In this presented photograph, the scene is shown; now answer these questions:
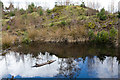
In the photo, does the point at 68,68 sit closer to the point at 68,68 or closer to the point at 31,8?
the point at 68,68

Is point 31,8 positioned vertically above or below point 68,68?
above

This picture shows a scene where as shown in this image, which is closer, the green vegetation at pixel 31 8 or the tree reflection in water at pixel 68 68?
the tree reflection in water at pixel 68 68

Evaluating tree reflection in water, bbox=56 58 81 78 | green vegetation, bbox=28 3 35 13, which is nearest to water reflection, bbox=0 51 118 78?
tree reflection in water, bbox=56 58 81 78

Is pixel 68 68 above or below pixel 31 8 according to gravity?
below

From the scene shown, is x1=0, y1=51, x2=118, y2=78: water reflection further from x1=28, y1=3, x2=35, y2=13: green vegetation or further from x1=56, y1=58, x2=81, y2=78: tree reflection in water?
x1=28, y1=3, x2=35, y2=13: green vegetation

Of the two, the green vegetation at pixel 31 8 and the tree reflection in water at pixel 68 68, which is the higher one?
the green vegetation at pixel 31 8

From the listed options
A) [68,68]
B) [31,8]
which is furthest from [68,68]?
[31,8]

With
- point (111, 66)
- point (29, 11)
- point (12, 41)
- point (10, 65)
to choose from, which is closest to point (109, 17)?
point (111, 66)

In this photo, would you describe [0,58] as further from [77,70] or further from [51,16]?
[51,16]

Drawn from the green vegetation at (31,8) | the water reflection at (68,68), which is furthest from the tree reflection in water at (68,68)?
the green vegetation at (31,8)

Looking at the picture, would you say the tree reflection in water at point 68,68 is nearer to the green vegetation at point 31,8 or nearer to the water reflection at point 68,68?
the water reflection at point 68,68

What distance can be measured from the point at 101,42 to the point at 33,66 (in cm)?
986

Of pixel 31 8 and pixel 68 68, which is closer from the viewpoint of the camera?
pixel 68 68

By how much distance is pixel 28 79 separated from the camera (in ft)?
23.4
